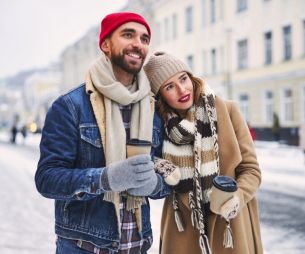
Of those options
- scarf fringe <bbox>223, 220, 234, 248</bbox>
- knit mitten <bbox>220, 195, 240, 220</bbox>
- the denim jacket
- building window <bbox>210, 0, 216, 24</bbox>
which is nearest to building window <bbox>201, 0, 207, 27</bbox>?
building window <bbox>210, 0, 216, 24</bbox>

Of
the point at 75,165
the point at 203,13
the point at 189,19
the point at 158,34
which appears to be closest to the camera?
the point at 75,165

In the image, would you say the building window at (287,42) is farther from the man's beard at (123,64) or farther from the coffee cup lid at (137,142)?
the coffee cup lid at (137,142)

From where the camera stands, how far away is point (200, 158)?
2.41 meters

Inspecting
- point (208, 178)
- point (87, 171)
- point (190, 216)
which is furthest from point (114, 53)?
point (190, 216)

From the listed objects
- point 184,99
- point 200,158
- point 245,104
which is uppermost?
point 245,104

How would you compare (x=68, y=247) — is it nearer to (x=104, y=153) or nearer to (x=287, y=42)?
(x=104, y=153)

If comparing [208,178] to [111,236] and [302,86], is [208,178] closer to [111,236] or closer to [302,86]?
[111,236]

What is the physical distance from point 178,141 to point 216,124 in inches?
9.2

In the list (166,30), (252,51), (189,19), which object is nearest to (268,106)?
(252,51)

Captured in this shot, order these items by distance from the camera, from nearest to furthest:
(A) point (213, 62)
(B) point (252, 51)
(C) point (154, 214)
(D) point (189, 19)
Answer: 1. (C) point (154, 214)
2. (B) point (252, 51)
3. (A) point (213, 62)
4. (D) point (189, 19)

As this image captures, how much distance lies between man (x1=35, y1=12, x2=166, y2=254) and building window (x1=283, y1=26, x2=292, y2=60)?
2171 cm

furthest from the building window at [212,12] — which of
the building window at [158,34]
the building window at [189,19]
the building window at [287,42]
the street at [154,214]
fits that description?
the street at [154,214]

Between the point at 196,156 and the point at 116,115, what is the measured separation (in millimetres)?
506

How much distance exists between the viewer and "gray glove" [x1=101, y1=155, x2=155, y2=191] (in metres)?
1.93
